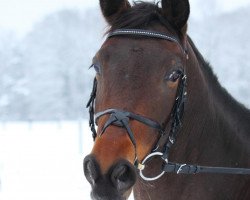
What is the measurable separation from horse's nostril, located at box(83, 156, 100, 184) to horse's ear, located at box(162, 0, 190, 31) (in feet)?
4.57

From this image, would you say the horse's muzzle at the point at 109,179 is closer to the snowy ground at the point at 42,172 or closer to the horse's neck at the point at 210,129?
the horse's neck at the point at 210,129

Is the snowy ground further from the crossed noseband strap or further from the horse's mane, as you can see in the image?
the crossed noseband strap

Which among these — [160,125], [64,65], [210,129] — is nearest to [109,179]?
[160,125]

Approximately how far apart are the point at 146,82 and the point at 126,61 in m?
0.22

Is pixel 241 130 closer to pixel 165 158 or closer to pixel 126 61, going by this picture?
pixel 165 158

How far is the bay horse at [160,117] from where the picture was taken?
3.21 metres

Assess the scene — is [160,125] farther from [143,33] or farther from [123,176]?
[143,33]

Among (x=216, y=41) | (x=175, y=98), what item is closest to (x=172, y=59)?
(x=175, y=98)

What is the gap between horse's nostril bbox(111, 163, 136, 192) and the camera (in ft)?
10.1

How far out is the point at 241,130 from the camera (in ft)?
14.1

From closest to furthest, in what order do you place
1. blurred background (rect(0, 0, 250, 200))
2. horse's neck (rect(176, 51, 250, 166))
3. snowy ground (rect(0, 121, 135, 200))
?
1. horse's neck (rect(176, 51, 250, 166))
2. snowy ground (rect(0, 121, 135, 200))
3. blurred background (rect(0, 0, 250, 200))

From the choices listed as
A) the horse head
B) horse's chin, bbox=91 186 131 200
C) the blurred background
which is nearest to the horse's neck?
the horse head

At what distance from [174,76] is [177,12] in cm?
56

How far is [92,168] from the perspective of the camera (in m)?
3.09
